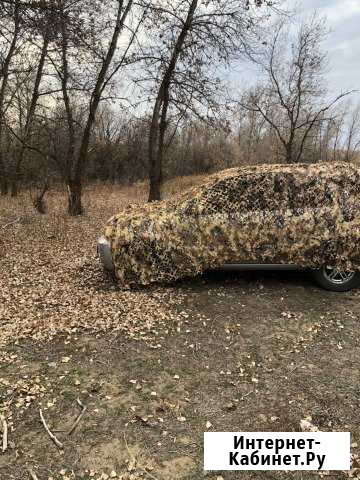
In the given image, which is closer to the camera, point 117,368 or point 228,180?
point 117,368

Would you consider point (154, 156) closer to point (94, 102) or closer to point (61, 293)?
point (94, 102)

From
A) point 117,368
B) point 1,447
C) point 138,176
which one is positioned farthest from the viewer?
point 138,176

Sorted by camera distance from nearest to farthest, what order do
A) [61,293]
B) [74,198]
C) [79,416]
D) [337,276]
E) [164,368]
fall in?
[79,416], [164,368], [337,276], [61,293], [74,198]

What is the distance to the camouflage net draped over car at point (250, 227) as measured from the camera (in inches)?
271

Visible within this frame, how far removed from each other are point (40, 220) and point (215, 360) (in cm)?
981

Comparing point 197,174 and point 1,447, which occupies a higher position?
point 197,174

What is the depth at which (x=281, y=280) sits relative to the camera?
7.50m

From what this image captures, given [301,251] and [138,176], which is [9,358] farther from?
[138,176]

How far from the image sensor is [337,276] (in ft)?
23.3

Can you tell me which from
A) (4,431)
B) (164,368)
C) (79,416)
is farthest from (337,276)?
(4,431)

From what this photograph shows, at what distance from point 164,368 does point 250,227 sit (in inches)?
106

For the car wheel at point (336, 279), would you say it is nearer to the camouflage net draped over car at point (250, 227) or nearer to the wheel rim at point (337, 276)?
the wheel rim at point (337, 276)

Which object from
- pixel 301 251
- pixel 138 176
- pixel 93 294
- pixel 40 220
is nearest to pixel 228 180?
pixel 301 251

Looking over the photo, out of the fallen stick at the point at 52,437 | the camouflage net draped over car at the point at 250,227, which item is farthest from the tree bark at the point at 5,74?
the fallen stick at the point at 52,437
